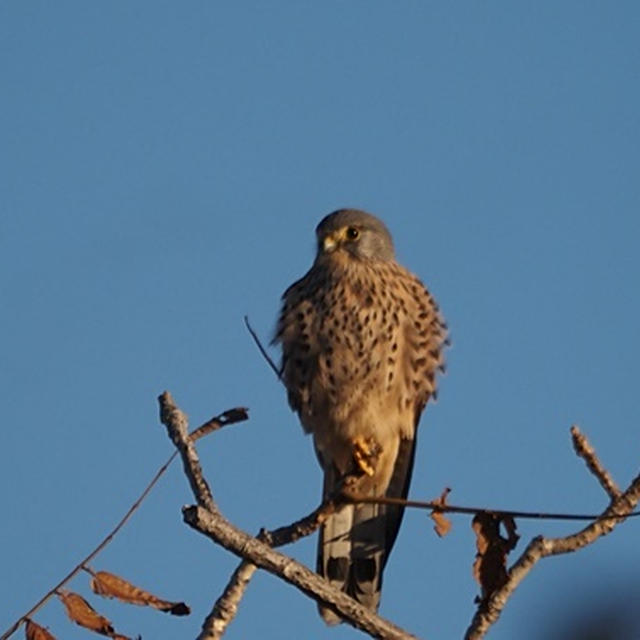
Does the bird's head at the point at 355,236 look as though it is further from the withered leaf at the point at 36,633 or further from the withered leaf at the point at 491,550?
the withered leaf at the point at 36,633

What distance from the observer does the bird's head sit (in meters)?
5.67

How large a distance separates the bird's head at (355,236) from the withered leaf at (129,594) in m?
2.66

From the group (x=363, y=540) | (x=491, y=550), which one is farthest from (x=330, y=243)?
(x=491, y=550)

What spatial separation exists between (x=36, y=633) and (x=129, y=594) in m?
0.25

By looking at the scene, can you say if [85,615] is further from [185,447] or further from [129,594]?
[185,447]

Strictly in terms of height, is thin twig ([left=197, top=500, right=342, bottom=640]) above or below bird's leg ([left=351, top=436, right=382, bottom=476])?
below

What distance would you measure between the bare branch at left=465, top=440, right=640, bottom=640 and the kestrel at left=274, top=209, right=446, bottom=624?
5.82 feet

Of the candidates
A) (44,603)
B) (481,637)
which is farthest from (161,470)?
(481,637)

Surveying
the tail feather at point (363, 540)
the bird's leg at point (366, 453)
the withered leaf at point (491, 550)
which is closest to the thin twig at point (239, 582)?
the withered leaf at point (491, 550)

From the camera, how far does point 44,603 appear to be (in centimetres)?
293

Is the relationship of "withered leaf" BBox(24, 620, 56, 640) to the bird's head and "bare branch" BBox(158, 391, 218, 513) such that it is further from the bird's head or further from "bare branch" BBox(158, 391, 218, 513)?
the bird's head

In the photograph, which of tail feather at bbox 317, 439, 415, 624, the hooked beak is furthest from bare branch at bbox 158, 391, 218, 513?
the hooked beak

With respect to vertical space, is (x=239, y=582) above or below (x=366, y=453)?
below

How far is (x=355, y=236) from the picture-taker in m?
5.73
